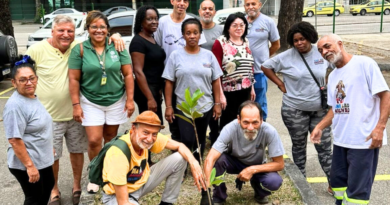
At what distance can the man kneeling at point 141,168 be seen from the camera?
9.73 ft

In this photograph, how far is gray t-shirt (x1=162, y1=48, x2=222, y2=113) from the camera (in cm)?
380

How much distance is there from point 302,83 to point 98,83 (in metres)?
1.93

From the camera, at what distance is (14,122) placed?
2939mm

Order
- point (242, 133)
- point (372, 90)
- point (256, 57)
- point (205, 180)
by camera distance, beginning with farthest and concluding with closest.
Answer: point (256, 57)
point (242, 133)
point (205, 180)
point (372, 90)

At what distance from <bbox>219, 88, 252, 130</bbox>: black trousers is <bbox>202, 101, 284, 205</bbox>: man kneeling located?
0.77 metres

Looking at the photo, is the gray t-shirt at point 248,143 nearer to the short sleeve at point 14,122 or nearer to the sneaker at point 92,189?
the sneaker at point 92,189

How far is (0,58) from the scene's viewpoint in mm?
8875

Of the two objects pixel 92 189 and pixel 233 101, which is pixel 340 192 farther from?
pixel 92 189

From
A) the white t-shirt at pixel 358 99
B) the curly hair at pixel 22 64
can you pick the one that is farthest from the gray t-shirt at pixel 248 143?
the curly hair at pixel 22 64

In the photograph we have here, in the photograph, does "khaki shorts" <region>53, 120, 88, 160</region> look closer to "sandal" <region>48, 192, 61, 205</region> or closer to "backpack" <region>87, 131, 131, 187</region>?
"sandal" <region>48, 192, 61, 205</region>

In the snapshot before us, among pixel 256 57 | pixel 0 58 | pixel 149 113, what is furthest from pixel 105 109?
pixel 0 58

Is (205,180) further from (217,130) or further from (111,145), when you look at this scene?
(217,130)

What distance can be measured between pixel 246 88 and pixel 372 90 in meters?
1.53

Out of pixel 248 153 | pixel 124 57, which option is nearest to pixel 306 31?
pixel 248 153
